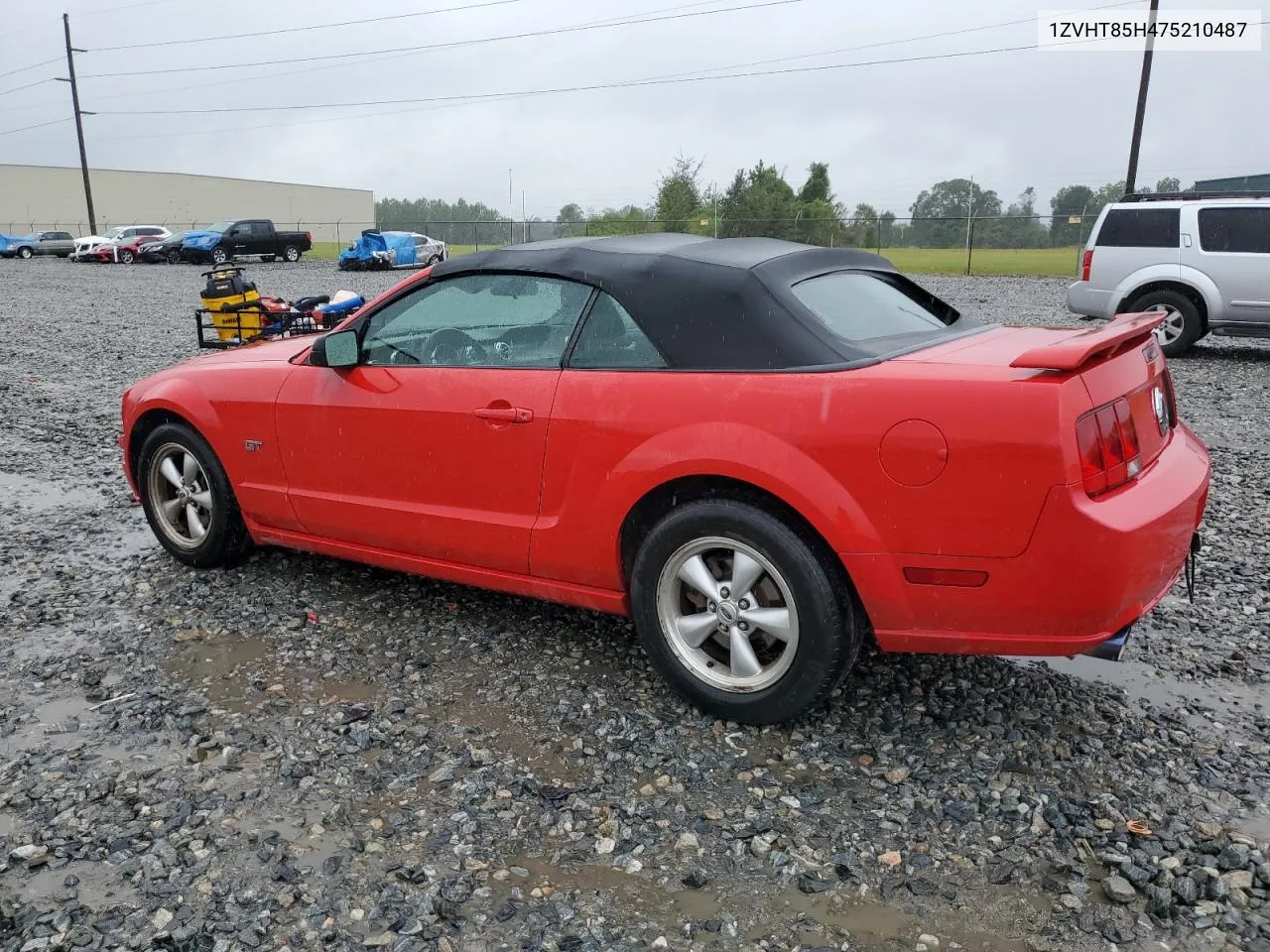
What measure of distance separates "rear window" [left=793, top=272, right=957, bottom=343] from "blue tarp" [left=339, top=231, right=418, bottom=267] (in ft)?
107

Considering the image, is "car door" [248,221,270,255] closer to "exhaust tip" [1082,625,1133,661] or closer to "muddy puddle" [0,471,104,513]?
"muddy puddle" [0,471,104,513]

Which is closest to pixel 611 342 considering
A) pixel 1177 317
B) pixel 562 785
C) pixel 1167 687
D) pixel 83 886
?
pixel 562 785

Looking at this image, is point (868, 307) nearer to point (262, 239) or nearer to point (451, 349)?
point (451, 349)

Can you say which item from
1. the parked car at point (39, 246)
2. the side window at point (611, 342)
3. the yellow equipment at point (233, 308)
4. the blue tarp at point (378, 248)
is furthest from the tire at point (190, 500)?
the parked car at point (39, 246)

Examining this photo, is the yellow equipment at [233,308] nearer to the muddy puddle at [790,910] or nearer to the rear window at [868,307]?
the rear window at [868,307]

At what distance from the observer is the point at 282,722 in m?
3.52

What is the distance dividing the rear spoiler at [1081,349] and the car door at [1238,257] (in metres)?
9.86

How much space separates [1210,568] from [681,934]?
3.60 meters

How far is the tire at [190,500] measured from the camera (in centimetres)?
481

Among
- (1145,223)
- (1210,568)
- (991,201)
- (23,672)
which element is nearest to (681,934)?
(23,672)

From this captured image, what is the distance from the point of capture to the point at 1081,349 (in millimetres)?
2822

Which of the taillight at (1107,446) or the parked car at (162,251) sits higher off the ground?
the parked car at (162,251)

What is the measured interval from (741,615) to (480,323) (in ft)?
5.28

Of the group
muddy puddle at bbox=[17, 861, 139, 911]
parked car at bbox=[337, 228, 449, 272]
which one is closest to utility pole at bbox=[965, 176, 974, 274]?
parked car at bbox=[337, 228, 449, 272]
